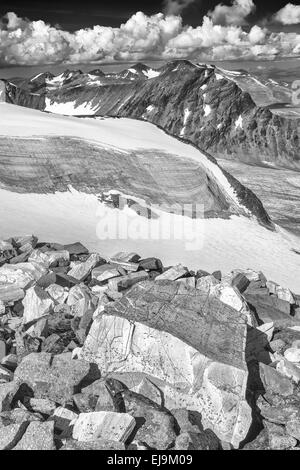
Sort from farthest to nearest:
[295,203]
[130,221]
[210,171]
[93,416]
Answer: [295,203]
[210,171]
[130,221]
[93,416]

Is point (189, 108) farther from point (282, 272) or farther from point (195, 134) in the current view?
point (282, 272)

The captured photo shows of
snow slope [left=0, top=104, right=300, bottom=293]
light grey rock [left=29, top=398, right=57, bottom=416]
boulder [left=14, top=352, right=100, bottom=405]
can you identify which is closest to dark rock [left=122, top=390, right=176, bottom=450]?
boulder [left=14, top=352, right=100, bottom=405]

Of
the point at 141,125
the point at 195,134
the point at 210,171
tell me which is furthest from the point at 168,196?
the point at 195,134

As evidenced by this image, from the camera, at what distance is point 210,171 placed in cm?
3931

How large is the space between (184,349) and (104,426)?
2.36m

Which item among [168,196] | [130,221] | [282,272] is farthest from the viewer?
[168,196]

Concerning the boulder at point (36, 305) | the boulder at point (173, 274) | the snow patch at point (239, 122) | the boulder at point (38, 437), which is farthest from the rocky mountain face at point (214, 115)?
the boulder at point (38, 437)

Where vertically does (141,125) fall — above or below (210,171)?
above

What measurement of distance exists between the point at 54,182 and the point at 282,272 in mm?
13825

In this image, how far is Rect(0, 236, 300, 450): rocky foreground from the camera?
9375 millimetres

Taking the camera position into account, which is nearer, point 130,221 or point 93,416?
point 93,416

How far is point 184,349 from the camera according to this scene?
10.7 metres

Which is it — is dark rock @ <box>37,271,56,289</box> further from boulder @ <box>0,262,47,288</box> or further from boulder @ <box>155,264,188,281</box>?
boulder @ <box>155,264,188,281</box>

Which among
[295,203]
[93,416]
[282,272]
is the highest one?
[93,416]
